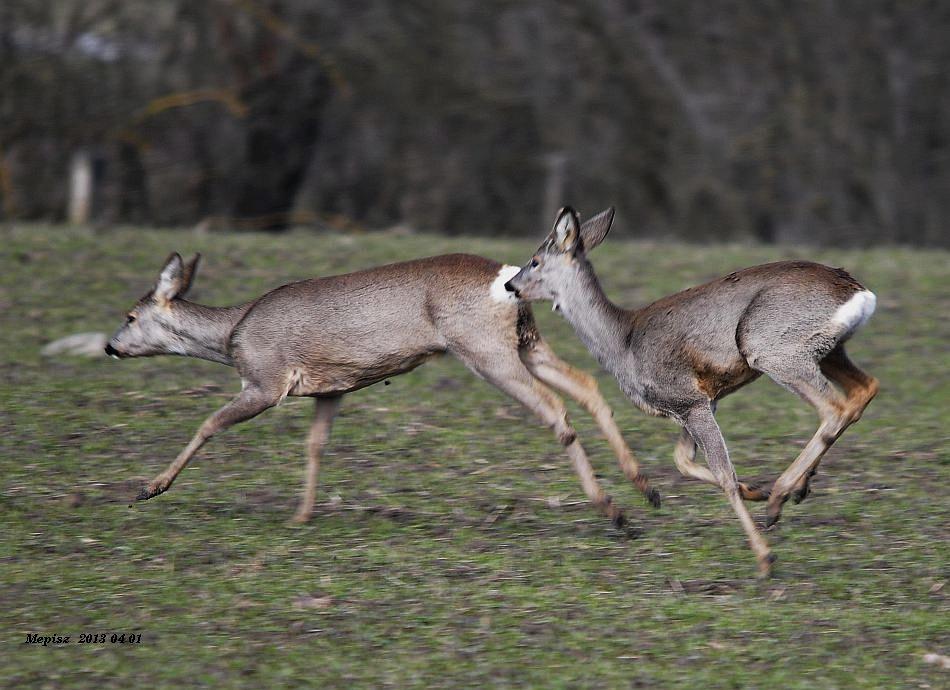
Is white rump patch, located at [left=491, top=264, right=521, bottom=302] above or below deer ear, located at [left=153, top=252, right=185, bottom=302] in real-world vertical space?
above

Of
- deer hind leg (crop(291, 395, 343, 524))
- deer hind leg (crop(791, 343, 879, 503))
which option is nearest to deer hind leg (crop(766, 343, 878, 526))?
deer hind leg (crop(791, 343, 879, 503))

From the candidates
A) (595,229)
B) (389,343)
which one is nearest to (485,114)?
(595,229)

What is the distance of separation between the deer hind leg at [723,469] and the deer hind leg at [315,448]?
75.2 inches

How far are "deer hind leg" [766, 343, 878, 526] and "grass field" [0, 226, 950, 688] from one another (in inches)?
11.8

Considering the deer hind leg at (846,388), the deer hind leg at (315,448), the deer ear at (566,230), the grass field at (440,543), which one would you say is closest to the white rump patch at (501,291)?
the deer ear at (566,230)

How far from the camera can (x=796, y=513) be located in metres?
7.81

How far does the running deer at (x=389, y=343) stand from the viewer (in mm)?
7453

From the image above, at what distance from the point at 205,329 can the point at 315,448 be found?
32.6 inches

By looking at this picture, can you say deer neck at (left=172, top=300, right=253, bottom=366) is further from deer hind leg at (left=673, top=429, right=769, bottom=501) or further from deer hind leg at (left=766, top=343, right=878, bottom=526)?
deer hind leg at (left=766, top=343, right=878, bottom=526)

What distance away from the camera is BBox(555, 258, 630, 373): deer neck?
24.2 ft

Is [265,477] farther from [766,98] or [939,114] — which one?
[939,114]

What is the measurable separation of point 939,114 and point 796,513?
1316 centimetres

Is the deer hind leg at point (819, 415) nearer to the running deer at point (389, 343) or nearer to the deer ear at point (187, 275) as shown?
the running deer at point (389, 343)

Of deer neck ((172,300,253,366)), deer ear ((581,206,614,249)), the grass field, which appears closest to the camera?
the grass field
